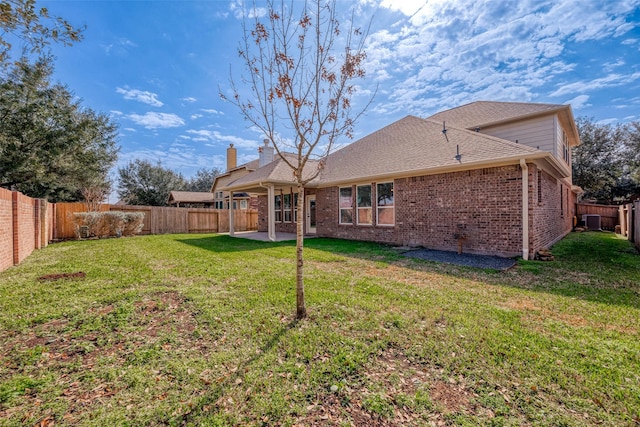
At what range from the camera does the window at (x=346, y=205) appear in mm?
12258

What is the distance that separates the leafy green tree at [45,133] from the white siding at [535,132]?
18974mm

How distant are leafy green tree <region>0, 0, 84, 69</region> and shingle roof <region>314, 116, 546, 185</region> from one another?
887 centimetres

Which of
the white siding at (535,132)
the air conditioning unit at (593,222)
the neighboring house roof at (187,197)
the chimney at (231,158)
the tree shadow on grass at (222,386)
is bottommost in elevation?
the tree shadow on grass at (222,386)

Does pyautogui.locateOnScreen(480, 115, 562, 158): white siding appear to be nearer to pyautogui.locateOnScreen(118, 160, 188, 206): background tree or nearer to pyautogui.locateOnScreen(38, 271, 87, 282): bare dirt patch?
pyautogui.locateOnScreen(38, 271, 87, 282): bare dirt patch

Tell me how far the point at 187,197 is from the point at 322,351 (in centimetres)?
3151

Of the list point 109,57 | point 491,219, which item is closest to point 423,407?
point 491,219

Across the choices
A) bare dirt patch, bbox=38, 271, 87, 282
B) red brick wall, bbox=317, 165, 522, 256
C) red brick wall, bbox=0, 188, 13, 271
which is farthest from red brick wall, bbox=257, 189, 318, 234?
red brick wall, bbox=0, 188, 13, 271

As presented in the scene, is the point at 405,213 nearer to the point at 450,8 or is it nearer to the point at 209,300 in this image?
the point at 450,8

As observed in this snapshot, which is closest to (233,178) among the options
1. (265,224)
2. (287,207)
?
(265,224)

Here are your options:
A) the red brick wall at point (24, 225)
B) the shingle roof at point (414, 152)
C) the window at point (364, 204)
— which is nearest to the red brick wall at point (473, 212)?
the window at point (364, 204)

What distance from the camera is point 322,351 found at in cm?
294

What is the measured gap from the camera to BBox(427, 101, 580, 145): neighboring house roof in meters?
10.6

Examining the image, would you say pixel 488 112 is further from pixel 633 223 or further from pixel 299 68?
pixel 299 68

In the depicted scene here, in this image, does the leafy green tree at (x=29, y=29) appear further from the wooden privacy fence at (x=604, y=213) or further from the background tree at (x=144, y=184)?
the background tree at (x=144, y=184)
